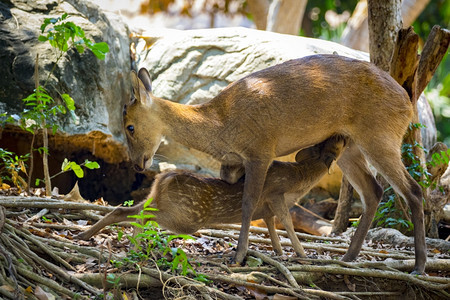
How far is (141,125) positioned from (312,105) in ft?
5.83

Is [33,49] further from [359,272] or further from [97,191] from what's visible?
[359,272]

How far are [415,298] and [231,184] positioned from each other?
214 centimetres

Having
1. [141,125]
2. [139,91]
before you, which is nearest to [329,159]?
[141,125]

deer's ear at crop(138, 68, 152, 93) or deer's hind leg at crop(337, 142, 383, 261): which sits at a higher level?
deer's ear at crop(138, 68, 152, 93)

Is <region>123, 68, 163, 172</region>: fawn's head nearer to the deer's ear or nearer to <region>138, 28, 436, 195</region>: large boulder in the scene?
the deer's ear

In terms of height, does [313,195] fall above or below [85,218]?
below

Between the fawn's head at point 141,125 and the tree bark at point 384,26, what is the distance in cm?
327

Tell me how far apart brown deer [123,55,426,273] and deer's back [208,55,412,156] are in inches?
0.4

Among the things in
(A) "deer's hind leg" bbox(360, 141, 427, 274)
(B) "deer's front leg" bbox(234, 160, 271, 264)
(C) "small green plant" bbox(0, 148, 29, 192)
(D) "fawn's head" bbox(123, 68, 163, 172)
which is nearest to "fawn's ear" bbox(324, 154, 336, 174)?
(A) "deer's hind leg" bbox(360, 141, 427, 274)

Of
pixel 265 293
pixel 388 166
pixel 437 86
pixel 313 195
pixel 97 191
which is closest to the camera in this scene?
pixel 265 293

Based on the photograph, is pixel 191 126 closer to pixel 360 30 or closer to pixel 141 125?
pixel 141 125

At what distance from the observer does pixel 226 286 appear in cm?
431

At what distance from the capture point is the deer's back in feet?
17.3

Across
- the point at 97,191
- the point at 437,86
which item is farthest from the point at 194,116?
the point at 437,86
